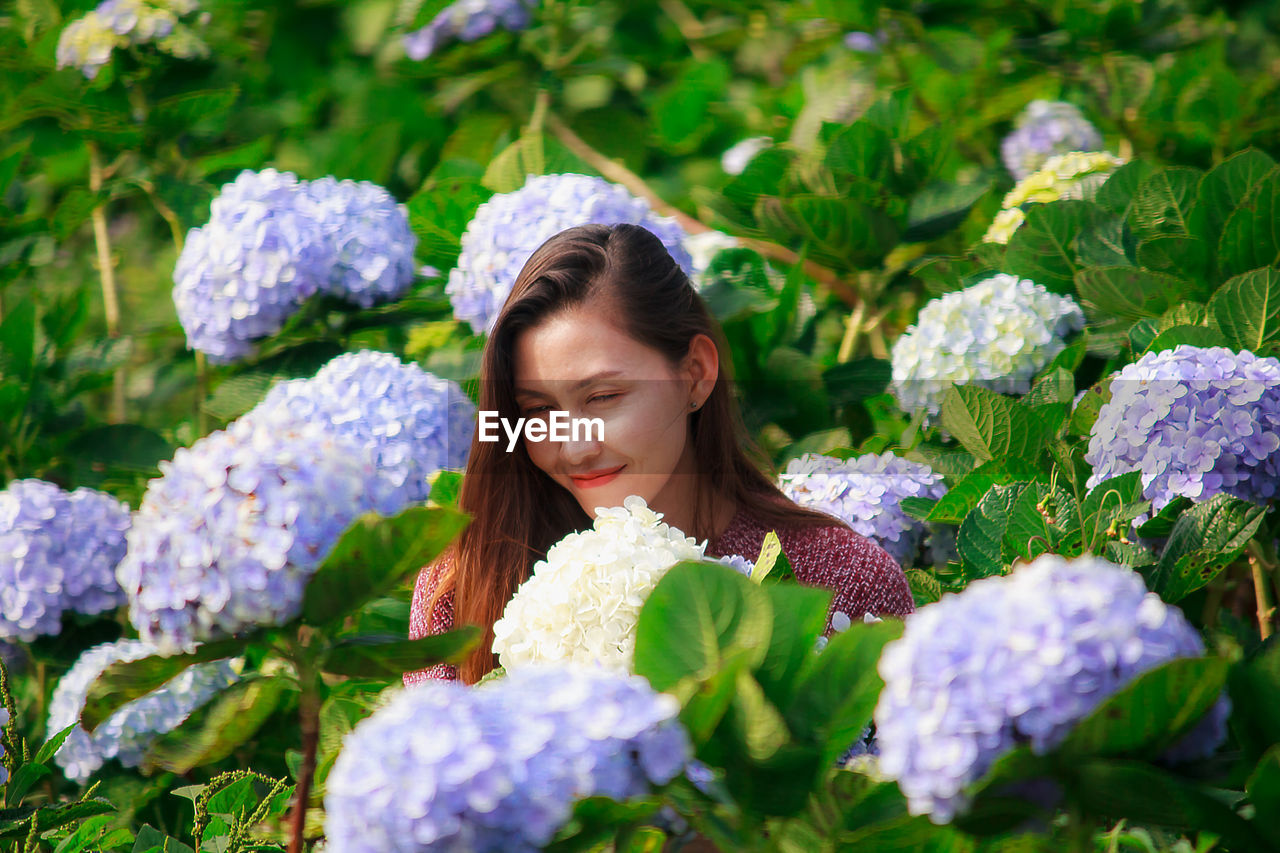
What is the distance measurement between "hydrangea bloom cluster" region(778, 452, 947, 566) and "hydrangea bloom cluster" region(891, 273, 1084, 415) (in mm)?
157

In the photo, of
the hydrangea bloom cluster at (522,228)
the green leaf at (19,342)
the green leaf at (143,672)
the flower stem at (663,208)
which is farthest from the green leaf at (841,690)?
the green leaf at (19,342)

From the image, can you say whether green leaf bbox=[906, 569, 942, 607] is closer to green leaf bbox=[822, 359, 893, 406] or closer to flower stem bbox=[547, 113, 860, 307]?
green leaf bbox=[822, 359, 893, 406]

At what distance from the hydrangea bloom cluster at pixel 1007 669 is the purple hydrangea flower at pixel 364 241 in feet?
4.53

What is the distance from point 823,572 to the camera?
1521mm

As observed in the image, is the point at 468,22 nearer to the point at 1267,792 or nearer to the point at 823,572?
the point at 823,572

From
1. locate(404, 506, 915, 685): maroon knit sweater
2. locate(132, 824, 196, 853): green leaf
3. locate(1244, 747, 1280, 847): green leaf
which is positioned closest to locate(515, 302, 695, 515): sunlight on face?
locate(404, 506, 915, 685): maroon knit sweater

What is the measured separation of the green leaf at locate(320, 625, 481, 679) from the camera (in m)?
0.80

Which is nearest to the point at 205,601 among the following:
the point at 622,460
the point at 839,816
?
the point at 839,816

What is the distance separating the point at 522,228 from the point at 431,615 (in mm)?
622

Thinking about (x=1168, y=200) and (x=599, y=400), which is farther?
(x=1168, y=200)

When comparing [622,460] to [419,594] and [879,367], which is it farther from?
[879,367]

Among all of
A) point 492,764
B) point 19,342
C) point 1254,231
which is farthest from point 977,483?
point 19,342

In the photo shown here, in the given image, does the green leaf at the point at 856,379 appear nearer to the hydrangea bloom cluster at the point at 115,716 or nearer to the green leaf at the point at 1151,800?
the hydrangea bloom cluster at the point at 115,716

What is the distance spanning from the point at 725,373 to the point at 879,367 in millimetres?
313
